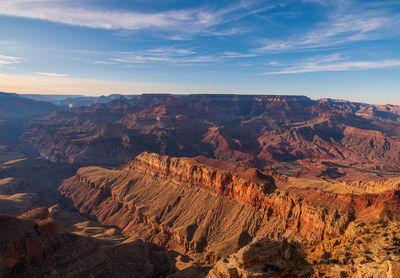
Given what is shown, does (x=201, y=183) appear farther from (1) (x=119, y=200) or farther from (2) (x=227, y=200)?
(1) (x=119, y=200)

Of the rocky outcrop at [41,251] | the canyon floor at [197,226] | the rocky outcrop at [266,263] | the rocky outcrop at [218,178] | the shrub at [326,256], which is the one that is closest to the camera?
the rocky outcrop at [266,263]

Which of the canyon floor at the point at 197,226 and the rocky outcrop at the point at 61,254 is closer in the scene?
the canyon floor at the point at 197,226

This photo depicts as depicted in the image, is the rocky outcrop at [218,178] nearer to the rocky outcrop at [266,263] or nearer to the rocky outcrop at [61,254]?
the rocky outcrop at [61,254]

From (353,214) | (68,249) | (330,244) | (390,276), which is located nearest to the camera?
(390,276)

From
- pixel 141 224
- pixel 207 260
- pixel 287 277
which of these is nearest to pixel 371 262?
pixel 287 277

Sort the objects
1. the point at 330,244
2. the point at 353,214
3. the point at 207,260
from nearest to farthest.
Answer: the point at 330,244 < the point at 353,214 < the point at 207,260

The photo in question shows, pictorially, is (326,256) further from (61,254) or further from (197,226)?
(197,226)

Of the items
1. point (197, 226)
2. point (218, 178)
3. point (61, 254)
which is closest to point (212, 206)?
point (197, 226)

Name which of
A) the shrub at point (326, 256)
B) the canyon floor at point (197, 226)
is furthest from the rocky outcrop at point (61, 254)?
the shrub at point (326, 256)
